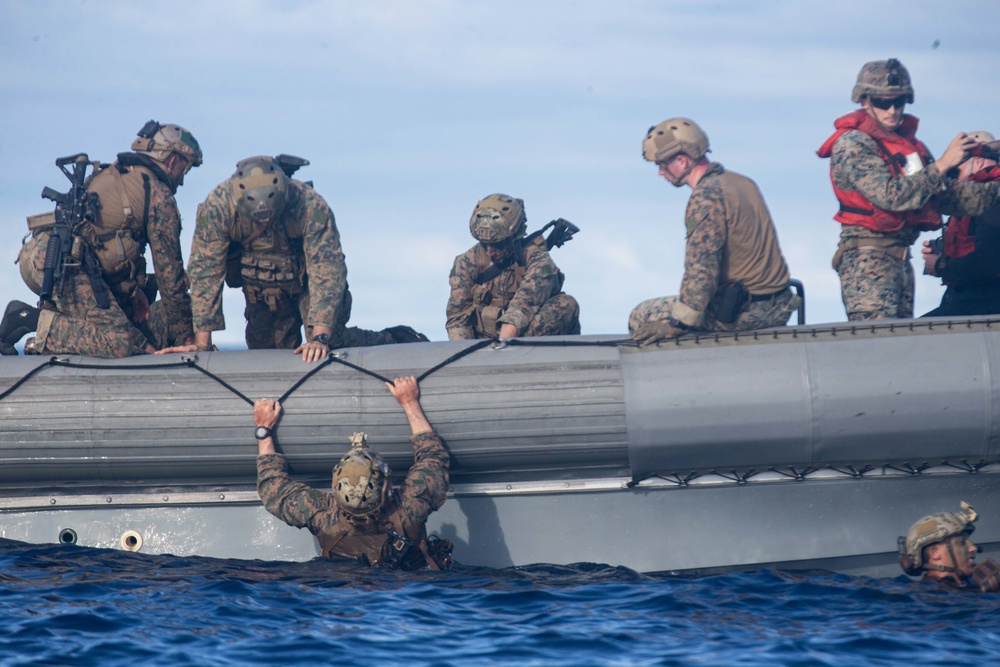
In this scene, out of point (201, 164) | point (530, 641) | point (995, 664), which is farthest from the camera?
point (201, 164)

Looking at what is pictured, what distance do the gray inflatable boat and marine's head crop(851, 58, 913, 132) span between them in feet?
4.48

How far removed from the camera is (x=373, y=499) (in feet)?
19.6

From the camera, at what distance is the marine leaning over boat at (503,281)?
771 cm

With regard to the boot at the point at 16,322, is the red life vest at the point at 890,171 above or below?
above

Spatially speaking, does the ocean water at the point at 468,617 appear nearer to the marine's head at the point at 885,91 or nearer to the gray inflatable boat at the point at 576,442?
the gray inflatable boat at the point at 576,442

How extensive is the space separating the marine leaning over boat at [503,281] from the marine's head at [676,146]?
1.40m

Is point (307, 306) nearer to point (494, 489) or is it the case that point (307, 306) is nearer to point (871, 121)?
point (494, 489)

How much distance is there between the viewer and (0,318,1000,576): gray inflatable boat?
614 centimetres

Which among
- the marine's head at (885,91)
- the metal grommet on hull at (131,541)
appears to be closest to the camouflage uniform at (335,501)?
the metal grommet on hull at (131,541)

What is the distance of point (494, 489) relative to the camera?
21.4 feet

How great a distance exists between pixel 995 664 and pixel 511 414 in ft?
8.82

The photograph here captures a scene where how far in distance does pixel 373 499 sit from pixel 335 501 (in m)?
0.35

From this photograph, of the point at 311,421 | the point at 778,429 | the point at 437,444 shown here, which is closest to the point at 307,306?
the point at 311,421

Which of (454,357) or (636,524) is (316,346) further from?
(636,524)
